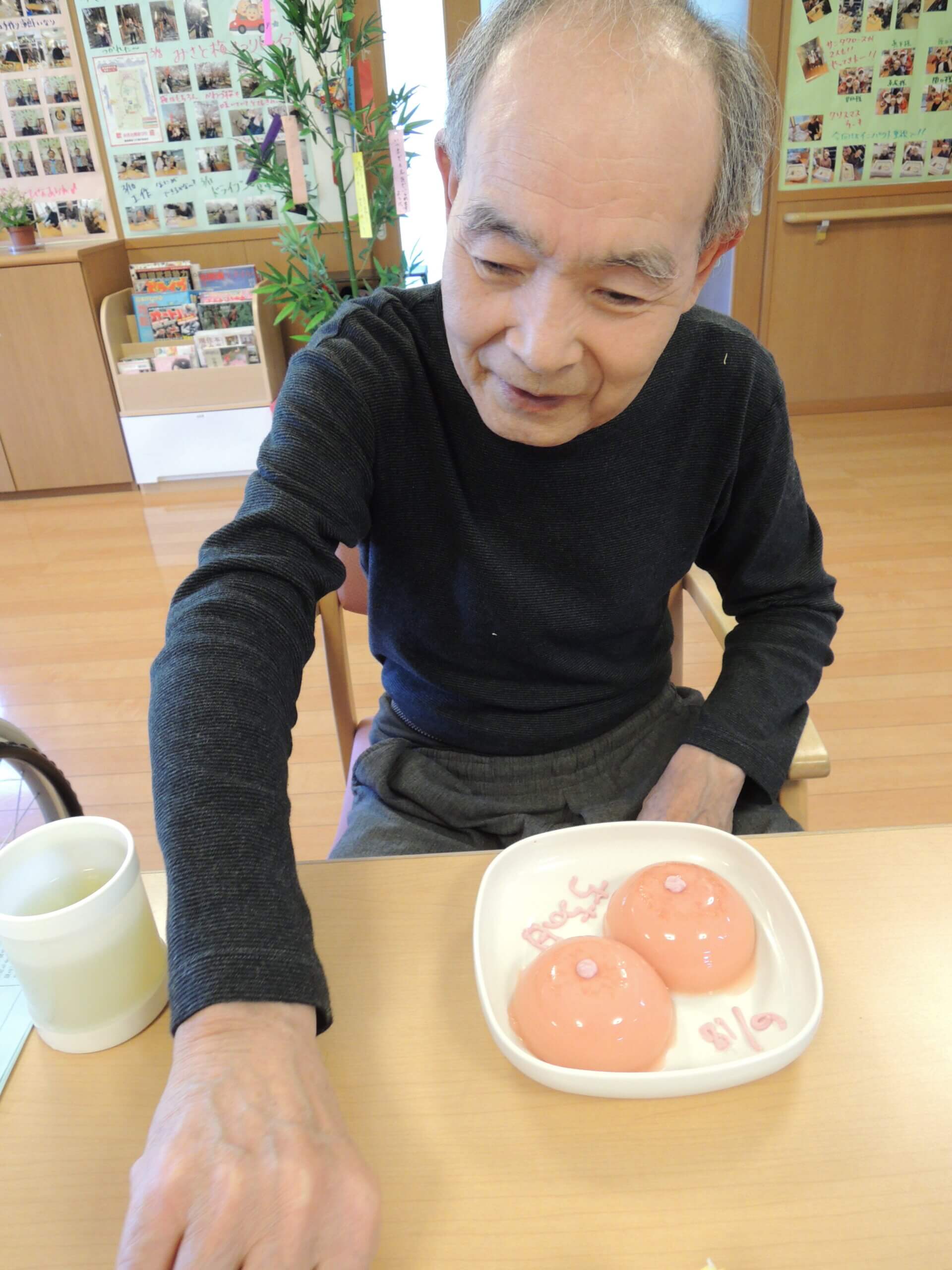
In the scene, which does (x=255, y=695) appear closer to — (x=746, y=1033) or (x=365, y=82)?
(x=746, y=1033)

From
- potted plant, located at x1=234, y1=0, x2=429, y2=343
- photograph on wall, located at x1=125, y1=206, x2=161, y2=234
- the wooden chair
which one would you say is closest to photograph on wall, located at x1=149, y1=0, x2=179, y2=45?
potted plant, located at x1=234, y1=0, x2=429, y2=343

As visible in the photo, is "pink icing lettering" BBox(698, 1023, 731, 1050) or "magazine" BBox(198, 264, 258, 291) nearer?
"pink icing lettering" BBox(698, 1023, 731, 1050)

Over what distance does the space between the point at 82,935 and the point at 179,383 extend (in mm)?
3275

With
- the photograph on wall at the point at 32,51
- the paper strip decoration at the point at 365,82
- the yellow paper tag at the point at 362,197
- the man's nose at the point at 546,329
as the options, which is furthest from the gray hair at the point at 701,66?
the photograph on wall at the point at 32,51

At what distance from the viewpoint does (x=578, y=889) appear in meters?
0.68

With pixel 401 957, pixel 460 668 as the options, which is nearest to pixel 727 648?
pixel 460 668

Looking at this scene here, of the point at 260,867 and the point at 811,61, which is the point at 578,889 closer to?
the point at 260,867

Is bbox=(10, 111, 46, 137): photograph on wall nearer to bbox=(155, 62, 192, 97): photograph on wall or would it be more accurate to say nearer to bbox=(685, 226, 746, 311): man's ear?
bbox=(155, 62, 192, 97): photograph on wall

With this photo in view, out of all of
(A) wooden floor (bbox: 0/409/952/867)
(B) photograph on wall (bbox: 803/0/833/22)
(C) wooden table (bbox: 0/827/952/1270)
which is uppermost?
(B) photograph on wall (bbox: 803/0/833/22)

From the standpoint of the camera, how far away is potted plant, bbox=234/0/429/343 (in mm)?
2984

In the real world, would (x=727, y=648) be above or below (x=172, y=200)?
below

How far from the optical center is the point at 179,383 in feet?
11.4

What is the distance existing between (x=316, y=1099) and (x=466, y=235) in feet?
2.11

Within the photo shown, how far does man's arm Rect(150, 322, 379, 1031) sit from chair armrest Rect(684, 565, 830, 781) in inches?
17.5
